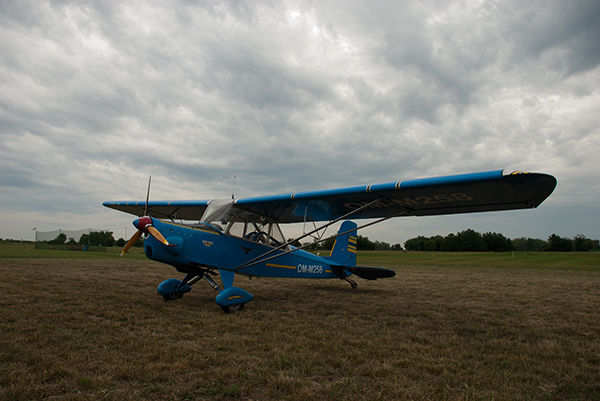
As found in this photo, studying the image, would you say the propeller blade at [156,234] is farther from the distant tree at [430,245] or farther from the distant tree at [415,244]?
the distant tree at [415,244]

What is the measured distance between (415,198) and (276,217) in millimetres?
3573

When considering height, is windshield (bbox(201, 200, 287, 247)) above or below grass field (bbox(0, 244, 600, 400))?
above

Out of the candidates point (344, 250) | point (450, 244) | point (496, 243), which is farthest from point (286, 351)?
point (496, 243)

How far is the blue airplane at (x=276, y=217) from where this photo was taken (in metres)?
5.78

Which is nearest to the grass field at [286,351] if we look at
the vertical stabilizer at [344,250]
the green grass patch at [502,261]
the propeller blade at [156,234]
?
the propeller blade at [156,234]

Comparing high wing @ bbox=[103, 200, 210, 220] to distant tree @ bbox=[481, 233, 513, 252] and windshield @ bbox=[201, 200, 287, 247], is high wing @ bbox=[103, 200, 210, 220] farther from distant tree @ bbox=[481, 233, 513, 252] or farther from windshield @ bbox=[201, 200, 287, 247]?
distant tree @ bbox=[481, 233, 513, 252]

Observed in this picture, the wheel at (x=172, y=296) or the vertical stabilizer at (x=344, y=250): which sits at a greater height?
the vertical stabilizer at (x=344, y=250)

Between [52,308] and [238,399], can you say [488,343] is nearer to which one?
[238,399]

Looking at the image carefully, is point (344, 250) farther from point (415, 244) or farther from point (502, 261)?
point (415, 244)

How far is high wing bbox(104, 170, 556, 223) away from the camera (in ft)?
17.7

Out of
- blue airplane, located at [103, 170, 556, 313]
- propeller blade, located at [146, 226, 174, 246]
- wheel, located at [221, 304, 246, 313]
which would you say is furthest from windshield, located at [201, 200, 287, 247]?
wheel, located at [221, 304, 246, 313]

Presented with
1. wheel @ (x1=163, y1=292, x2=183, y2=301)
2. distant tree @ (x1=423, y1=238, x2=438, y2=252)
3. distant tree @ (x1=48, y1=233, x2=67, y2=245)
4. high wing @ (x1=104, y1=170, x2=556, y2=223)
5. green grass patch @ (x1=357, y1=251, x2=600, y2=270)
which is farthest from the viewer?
distant tree @ (x1=423, y1=238, x2=438, y2=252)

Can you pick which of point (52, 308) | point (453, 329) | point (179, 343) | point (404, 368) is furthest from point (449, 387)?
point (52, 308)

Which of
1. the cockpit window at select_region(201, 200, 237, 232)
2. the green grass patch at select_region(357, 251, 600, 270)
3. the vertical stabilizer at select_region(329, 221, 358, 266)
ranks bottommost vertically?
the green grass patch at select_region(357, 251, 600, 270)
